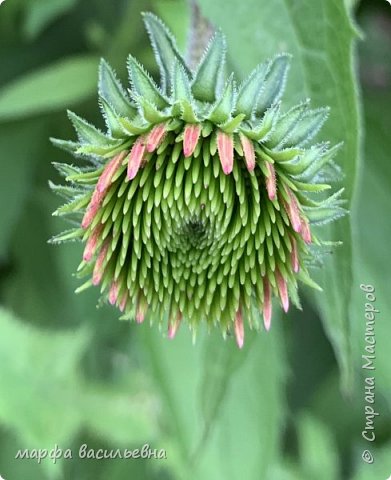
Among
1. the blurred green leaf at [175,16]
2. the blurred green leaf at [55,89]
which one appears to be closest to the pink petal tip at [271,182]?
the blurred green leaf at [175,16]

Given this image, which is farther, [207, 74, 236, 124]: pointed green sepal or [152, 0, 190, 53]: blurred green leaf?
[152, 0, 190, 53]: blurred green leaf

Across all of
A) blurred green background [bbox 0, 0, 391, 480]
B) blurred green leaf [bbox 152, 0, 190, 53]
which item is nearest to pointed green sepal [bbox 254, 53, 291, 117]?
blurred green background [bbox 0, 0, 391, 480]

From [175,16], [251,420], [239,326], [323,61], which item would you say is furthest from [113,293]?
[251,420]

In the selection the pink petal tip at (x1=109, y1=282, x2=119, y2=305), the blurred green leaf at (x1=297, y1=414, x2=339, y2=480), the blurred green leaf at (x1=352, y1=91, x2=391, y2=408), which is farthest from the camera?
the blurred green leaf at (x1=297, y1=414, x2=339, y2=480)

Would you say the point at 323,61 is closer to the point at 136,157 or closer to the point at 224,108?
the point at 224,108

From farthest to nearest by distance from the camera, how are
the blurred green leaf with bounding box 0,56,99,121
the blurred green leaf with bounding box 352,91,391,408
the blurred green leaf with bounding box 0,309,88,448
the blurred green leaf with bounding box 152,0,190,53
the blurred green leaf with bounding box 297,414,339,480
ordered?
the blurred green leaf with bounding box 297,414,339,480
the blurred green leaf with bounding box 0,309,88,448
the blurred green leaf with bounding box 0,56,99,121
the blurred green leaf with bounding box 352,91,391,408
the blurred green leaf with bounding box 152,0,190,53

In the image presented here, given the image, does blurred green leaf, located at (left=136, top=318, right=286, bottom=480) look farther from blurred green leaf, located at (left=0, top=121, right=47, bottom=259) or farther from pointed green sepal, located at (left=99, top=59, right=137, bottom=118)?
pointed green sepal, located at (left=99, top=59, right=137, bottom=118)

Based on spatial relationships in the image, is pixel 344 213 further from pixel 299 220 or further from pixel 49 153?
pixel 49 153
